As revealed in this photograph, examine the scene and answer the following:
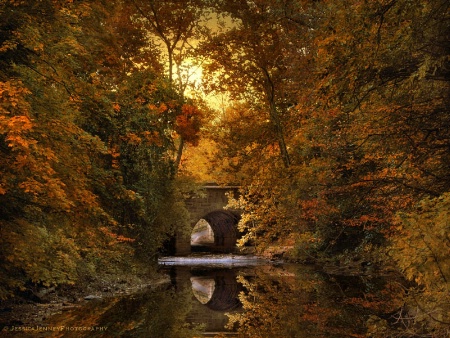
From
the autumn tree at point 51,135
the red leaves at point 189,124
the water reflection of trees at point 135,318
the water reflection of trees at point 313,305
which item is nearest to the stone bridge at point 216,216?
the red leaves at point 189,124

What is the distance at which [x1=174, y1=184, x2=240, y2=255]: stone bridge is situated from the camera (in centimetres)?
3688

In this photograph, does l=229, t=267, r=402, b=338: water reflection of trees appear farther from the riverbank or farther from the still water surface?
the riverbank

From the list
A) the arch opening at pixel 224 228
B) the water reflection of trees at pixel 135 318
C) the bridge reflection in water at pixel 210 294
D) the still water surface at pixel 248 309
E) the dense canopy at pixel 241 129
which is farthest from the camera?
the arch opening at pixel 224 228

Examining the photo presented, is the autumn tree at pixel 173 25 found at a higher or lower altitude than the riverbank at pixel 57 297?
higher

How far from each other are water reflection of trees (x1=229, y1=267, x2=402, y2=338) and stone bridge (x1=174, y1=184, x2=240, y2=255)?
15.0 metres

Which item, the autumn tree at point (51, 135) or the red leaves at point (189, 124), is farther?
the red leaves at point (189, 124)

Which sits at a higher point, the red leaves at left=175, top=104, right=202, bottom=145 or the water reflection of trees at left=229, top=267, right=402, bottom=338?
the red leaves at left=175, top=104, right=202, bottom=145

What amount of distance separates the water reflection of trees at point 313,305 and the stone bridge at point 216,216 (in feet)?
49.1

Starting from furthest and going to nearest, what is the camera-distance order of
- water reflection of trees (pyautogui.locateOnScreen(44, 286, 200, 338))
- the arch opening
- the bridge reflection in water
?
the arch opening, the bridge reflection in water, water reflection of trees (pyautogui.locateOnScreen(44, 286, 200, 338))

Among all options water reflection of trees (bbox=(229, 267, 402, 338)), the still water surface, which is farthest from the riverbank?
water reflection of trees (bbox=(229, 267, 402, 338))

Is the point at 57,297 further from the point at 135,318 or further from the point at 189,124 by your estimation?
the point at 189,124

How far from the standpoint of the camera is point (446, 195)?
8797mm

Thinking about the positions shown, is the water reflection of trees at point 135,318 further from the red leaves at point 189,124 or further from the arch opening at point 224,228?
the arch opening at point 224,228

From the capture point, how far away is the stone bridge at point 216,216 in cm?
3688
